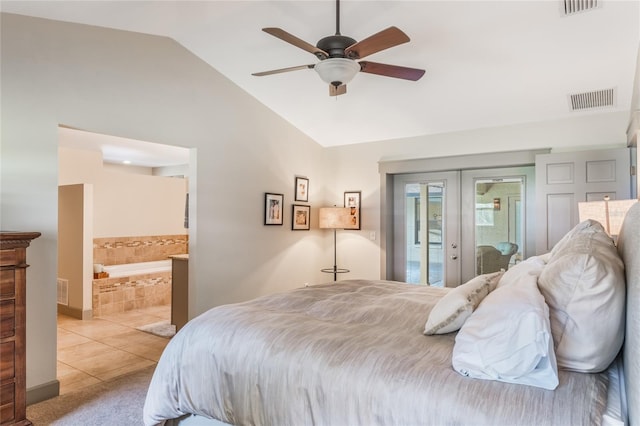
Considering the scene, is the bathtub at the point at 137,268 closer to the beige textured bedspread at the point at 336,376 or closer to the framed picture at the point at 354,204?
the framed picture at the point at 354,204

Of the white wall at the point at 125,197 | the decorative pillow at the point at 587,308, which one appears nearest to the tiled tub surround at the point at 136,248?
the white wall at the point at 125,197

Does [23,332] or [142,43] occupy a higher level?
[142,43]

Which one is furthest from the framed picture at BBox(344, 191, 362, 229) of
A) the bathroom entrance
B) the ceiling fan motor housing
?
the ceiling fan motor housing

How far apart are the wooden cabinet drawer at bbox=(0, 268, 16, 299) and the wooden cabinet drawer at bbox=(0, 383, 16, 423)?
54 centimetres

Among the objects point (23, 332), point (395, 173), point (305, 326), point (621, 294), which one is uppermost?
point (395, 173)

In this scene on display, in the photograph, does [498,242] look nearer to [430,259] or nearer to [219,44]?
[430,259]

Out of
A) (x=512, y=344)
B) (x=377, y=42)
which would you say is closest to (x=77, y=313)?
(x=377, y=42)

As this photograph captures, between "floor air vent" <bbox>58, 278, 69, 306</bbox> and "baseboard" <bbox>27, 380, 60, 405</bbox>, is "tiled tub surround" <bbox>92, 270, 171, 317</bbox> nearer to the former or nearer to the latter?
"floor air vent" <bbox>58, 278, 69, 306</bbox>

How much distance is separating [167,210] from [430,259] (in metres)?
5.15

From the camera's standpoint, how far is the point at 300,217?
17.5ft

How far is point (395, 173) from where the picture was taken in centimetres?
512

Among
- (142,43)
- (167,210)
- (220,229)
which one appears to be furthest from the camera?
(167,210)

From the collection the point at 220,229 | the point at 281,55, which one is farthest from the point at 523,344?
the point at 220,229

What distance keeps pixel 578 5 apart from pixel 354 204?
11.2 ft
